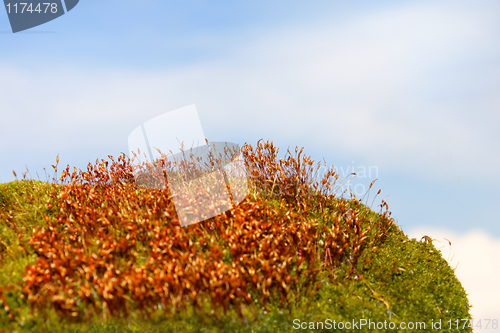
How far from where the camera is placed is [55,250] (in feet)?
A: 15.6

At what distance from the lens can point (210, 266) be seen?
4379 mm

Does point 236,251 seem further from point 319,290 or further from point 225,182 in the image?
point 225,182

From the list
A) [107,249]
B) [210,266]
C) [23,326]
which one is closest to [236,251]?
[210,266]

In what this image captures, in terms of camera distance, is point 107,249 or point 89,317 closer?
point 89,317

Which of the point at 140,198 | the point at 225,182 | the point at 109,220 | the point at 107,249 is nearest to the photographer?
the point at 107,249

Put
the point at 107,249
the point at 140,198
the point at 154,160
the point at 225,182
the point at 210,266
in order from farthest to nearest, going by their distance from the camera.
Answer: the point at 154,160 < the point at 225,182 < the point at 140,198 < the point at 107,249 < the point at 210,266

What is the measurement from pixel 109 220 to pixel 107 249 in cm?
91

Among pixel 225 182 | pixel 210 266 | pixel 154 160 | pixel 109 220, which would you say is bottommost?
pixel 210 266

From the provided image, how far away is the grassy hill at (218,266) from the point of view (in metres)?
4.10

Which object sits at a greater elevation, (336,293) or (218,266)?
(218,266)

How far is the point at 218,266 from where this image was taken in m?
4.27

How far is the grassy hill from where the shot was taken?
13.5ft

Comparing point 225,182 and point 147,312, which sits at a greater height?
point 225,182

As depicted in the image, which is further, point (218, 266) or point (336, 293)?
point (336, 293)
